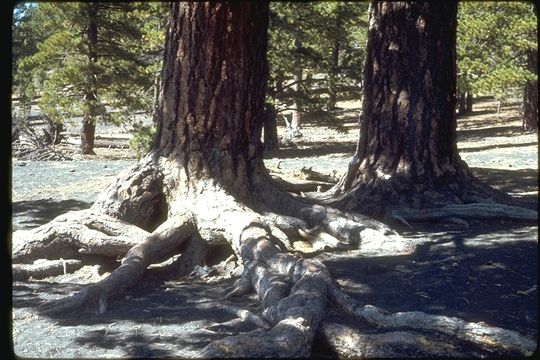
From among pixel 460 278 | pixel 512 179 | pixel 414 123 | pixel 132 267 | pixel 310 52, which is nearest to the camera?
pixel 460 278

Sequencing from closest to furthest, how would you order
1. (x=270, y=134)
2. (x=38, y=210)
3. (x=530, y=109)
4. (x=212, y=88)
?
A: (x=212, y=88), (x=38, y=210), (x=270, y=134), (x=530, y=109)

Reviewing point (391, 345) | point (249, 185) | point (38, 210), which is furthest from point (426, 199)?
point (38, 210)

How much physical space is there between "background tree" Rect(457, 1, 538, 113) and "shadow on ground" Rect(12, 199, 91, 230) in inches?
455

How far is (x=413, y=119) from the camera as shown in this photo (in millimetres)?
7898

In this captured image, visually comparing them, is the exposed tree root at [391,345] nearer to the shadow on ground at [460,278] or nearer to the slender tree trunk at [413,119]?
the shadow on ground at [460,278]

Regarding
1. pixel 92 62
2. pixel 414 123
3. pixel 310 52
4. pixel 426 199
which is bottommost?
pixel 426 199

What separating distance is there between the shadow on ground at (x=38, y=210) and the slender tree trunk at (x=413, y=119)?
3.62 m

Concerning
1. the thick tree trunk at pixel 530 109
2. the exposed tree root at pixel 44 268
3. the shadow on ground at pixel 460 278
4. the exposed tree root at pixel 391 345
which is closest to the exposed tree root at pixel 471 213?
the shadow on ground at pixel 460 278

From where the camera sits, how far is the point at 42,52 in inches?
758

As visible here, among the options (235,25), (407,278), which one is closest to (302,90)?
(235,25)

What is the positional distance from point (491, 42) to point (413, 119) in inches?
494

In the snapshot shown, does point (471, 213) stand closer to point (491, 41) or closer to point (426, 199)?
point (426, 199)

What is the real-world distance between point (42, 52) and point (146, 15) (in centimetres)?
306

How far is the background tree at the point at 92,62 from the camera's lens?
62.4ft
